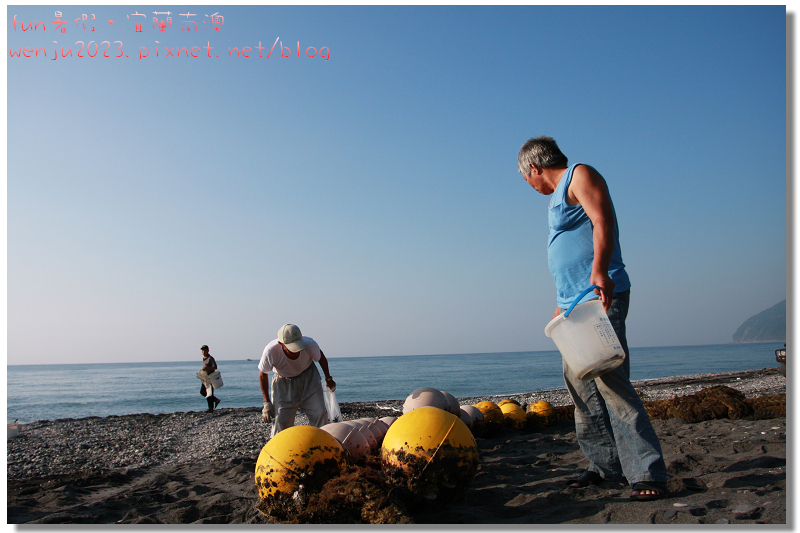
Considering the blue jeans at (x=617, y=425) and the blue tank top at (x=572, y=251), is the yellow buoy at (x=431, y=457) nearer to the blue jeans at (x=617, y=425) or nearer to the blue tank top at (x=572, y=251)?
the blue jeans at (x=617, y=425)

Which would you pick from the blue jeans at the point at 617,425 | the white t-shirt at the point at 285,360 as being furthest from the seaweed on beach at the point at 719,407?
the white t-shirt at the point at 285,360

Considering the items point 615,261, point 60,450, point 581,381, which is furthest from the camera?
point 60,450

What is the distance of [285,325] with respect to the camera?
578 cm

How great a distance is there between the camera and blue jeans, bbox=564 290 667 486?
10.1ft

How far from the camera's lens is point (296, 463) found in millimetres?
3248

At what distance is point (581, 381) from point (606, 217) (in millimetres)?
1263

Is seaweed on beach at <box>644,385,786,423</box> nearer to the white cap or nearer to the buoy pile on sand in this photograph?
the buoy pile on sand

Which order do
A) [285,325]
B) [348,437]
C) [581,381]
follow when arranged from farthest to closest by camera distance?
[285,325] < [348,437] < [581,381]

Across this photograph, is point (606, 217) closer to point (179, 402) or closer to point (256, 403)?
point (256, 403)

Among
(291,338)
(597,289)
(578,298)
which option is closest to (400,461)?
(578,298)

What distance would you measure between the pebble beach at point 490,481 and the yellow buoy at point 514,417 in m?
0.13

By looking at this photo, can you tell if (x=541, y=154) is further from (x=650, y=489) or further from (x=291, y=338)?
(x=291, y=338)

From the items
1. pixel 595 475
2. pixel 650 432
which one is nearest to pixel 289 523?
pixel 595 475

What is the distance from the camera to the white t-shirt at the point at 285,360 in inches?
228
